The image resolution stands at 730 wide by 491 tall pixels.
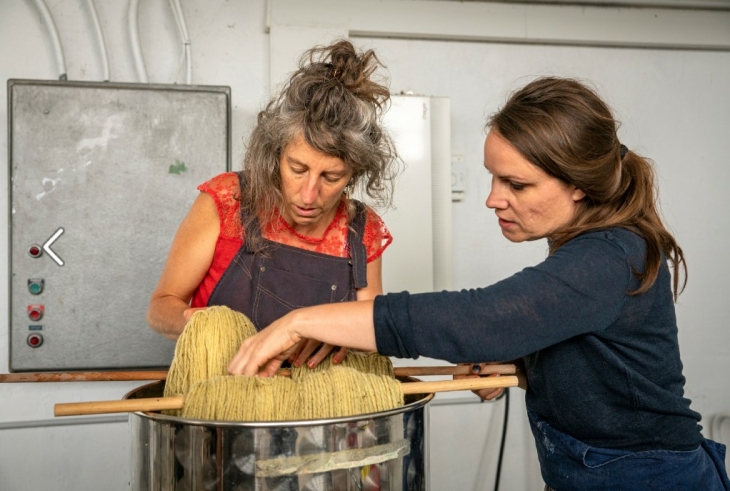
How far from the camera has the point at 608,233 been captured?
1.03m

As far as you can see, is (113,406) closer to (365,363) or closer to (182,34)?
(365,363)

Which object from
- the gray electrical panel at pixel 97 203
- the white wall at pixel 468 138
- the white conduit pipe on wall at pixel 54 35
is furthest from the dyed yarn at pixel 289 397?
the white conduit pipe on wall at pixel 54 35

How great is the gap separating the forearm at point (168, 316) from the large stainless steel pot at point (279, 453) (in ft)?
1.39

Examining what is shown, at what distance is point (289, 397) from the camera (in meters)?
0.92

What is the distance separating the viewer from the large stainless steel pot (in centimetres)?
83

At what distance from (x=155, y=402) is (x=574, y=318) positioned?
574mm

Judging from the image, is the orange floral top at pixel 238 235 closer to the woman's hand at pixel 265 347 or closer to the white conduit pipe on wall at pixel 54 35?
the woman's hand at pixel 265 347

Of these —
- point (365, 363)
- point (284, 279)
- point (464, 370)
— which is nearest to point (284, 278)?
point (284, 279)

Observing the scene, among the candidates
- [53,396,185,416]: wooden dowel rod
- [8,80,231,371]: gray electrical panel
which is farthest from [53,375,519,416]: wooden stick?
[8,80,231,371]: gray electrical panel

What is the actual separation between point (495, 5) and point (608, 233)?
5.60ft

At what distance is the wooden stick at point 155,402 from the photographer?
86cm

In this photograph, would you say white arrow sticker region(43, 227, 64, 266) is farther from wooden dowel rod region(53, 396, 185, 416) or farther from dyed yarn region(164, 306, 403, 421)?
wooden dowel rod region(53, 396, 185, 416)

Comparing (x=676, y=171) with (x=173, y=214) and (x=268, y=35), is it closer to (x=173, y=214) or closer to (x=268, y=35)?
(x=268, y=35)

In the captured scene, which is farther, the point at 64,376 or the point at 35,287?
the point at 35,287
